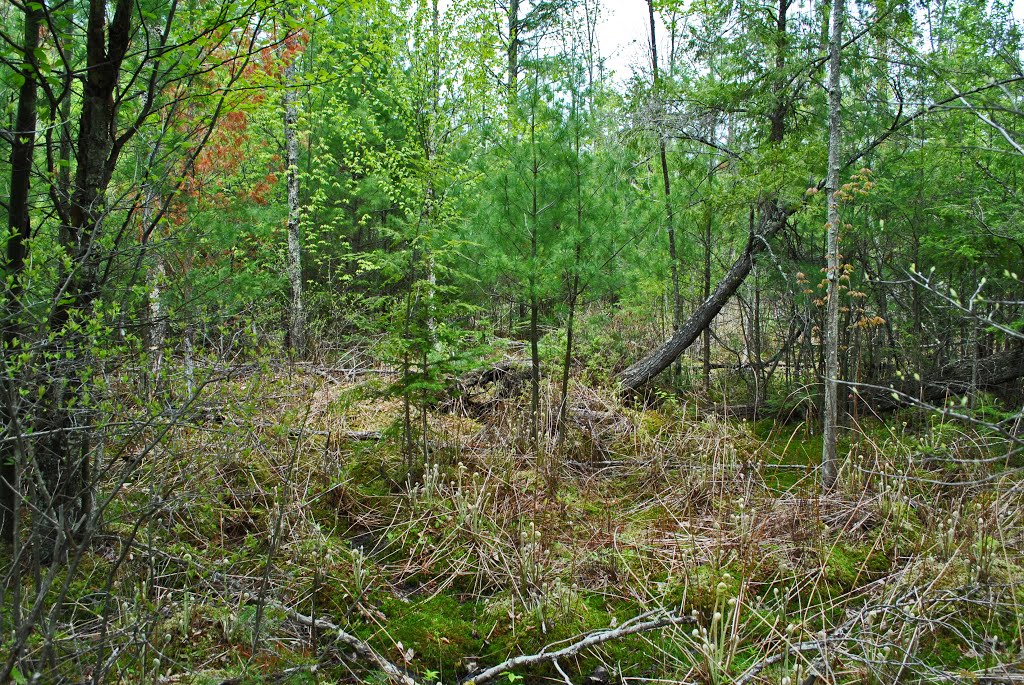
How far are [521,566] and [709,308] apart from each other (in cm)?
501

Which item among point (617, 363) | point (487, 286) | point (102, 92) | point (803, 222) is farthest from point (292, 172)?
point (803, 222)

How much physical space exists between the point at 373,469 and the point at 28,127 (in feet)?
11.0

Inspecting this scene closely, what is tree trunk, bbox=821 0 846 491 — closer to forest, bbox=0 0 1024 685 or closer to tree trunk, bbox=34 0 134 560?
forest, bbox=0 0 1024 685

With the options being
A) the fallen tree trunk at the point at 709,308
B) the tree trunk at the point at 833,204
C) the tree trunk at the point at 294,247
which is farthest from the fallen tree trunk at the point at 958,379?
the tree trunk at the point at 294,247

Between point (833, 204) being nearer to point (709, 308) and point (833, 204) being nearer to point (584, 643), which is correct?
point (709, 308)

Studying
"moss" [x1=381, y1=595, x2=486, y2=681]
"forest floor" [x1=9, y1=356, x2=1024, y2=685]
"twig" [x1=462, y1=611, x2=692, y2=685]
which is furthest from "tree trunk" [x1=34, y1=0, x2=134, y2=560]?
"twig" [x1=462, y1=611, x2=692, y2=685]

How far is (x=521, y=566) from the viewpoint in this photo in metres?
3.79

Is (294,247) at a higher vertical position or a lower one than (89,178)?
higher

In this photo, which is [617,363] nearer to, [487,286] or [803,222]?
[487,286]

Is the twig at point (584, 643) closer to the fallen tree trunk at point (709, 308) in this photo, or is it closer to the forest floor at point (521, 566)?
the forest floor at point (521, 566)

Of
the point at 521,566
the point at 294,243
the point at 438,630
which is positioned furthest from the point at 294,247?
the point at 438,630

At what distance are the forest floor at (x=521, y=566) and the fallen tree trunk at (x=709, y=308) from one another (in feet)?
7.54

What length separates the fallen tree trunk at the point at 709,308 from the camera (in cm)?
721

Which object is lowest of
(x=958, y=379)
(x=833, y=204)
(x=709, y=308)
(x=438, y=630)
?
(x=438, y=630)
